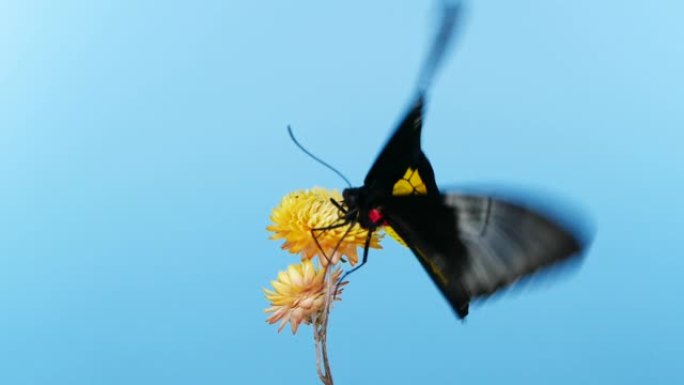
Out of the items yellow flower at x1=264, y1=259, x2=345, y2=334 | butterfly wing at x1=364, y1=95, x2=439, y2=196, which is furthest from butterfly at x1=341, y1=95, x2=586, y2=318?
yellow flower at x1=264, y1=259, x2=345, y2=334

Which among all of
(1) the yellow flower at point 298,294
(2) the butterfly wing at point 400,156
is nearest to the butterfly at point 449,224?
(2) the butterfly wing at point 400,156

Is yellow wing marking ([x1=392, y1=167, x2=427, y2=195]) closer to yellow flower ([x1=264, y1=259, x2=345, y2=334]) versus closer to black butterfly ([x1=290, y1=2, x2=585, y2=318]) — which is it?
black butterfly ([x1=290, y1=2, x2=585, y2=318])

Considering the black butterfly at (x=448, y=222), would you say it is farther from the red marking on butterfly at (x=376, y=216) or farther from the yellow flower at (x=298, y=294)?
the yellow flower at (x=298, y=294)

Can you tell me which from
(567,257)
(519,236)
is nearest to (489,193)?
(519,236)

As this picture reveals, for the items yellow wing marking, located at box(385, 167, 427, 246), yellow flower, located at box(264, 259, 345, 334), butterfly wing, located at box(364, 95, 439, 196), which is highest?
yellow wing marking, located at box(385, 167, 427, 246)

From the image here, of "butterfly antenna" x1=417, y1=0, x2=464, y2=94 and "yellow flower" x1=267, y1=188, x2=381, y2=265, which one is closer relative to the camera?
"butterfly antenna" x1=417, y1=0, x2=464, y2=94

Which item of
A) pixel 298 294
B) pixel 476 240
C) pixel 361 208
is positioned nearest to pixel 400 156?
pixel 361 208

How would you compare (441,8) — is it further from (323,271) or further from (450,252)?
(323,271)
